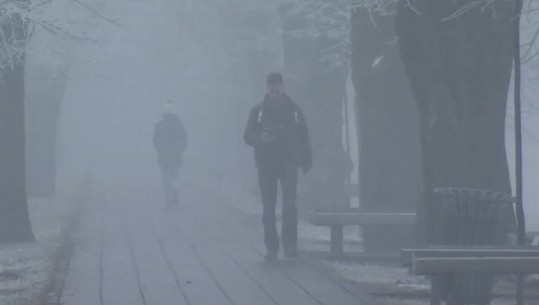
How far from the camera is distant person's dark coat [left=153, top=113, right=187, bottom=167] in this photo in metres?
28.9

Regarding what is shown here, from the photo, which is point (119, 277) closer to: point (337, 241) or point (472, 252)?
point (337, 241)

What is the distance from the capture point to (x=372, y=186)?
17.4m

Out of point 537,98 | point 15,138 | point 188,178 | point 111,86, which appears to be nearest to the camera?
point 15,138

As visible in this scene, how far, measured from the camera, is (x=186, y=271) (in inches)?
577

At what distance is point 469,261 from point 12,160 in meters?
12.0

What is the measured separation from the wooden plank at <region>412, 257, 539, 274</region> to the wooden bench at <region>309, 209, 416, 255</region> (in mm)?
5699

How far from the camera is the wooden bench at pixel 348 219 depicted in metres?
15.6

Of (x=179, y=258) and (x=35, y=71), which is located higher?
(x=35, y=71)

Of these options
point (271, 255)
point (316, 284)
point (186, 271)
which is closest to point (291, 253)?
point (271, 255)

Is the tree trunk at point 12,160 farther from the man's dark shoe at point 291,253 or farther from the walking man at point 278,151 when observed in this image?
the man's dark shoe at point 291,253

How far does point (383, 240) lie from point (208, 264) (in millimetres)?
2631

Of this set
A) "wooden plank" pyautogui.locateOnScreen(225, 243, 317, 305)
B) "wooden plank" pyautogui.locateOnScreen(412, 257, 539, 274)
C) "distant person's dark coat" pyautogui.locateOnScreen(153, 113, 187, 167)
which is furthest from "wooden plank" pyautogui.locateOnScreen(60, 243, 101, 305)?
"distant person's dark coat" pyautogui.locateOnScreen(153, 113, 187, 167)

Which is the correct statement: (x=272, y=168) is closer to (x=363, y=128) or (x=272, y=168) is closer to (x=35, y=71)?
(x=363, y=128)

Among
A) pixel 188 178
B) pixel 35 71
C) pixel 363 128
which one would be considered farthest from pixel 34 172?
pixel 363 128
